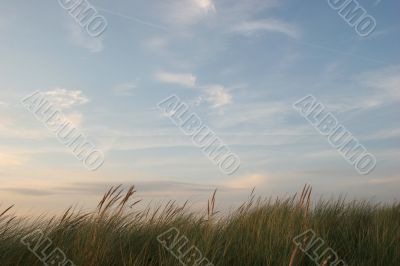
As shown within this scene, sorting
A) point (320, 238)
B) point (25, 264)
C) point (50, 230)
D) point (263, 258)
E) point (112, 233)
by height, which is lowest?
point (25, 264)

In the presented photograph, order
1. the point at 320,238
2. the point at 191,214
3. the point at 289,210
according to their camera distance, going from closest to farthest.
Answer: the point at 320,238, the point at 191,214, the point at 289,210

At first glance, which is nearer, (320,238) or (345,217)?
(320,238)

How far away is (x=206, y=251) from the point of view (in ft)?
17.7

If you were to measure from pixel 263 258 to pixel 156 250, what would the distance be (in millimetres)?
1227

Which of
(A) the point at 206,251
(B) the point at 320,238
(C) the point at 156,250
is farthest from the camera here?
(B) the point at 320,238

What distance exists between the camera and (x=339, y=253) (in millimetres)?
6848

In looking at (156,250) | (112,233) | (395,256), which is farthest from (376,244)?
(112,233)

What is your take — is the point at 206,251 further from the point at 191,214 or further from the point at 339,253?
the point at 339,253

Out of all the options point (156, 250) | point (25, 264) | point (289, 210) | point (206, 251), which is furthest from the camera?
point (289, 210)

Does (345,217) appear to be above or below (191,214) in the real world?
above

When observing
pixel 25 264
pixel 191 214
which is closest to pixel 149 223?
pixel 191 214

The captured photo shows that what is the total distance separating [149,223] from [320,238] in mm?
2217

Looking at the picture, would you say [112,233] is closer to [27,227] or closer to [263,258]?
[27,227]

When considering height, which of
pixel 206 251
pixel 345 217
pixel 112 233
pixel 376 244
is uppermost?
pixel 345 217
